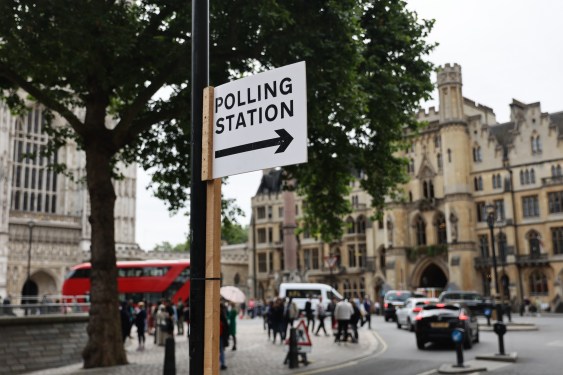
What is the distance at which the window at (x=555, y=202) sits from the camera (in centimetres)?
4767

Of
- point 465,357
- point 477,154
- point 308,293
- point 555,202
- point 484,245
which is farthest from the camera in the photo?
point 477,154

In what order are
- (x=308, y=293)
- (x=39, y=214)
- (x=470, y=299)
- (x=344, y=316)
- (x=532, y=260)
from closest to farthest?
(x=344, y=316) < (x=470, y=299) < (x=308, y=293) < (x=532, y=260) < (x=39, y=214)

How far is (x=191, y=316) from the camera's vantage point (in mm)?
3703

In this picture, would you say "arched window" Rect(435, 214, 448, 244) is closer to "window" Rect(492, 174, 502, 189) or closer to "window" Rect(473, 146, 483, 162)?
"window" Rect(492, 174, 502, 189)

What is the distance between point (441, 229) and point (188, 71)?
45.5 metres

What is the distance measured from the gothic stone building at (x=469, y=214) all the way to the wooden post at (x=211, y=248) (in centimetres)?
4032

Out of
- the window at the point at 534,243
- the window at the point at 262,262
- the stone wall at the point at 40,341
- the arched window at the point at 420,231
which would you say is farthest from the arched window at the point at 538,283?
the stone wall at the point at 40,341

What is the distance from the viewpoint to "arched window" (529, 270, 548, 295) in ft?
155

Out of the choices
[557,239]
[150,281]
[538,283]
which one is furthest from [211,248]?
[557,239]

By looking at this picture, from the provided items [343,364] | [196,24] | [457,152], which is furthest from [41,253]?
[196,24]

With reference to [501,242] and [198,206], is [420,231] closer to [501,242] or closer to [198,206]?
[501,242]

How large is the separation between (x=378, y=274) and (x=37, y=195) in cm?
3648

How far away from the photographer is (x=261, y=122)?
3.55 metres

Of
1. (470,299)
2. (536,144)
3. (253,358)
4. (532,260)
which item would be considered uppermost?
(536,144)
